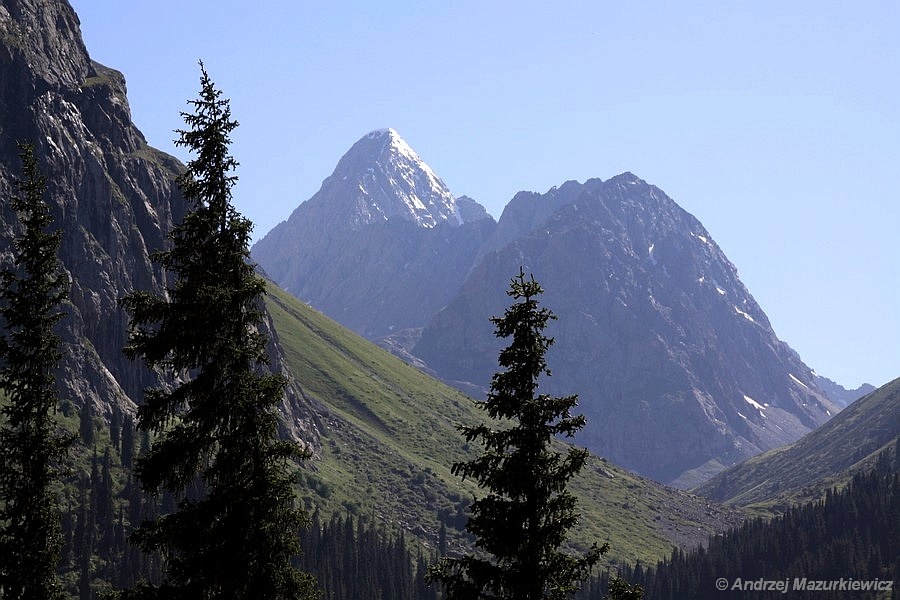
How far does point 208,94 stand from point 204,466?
11019 mm

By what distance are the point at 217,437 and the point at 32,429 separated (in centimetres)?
1012

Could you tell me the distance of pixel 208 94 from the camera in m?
29.2

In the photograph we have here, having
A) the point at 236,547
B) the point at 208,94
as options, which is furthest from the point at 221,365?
the point at 208,94

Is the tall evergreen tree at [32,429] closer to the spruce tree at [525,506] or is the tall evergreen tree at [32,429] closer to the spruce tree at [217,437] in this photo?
the spruce tree at [217,437]

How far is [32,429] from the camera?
33750 millimetres

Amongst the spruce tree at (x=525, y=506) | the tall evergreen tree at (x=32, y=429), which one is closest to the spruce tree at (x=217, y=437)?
the spruce tree at (x=525, y=506)

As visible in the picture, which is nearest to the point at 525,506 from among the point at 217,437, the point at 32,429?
the point at 217,437

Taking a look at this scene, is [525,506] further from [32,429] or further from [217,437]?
[32,429]

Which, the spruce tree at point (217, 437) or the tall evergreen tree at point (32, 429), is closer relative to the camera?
the spruce tree at point (217, 437)

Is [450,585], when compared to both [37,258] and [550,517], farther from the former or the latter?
[37,258]

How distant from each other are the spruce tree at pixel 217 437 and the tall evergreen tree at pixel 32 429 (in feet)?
24.9

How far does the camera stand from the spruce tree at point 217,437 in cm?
2670

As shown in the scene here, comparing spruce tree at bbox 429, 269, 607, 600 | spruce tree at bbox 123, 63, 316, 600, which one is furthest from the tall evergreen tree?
spruce tree at bbox 429, 269, 607, 600

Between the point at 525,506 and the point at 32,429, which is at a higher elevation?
the point at 32,429
